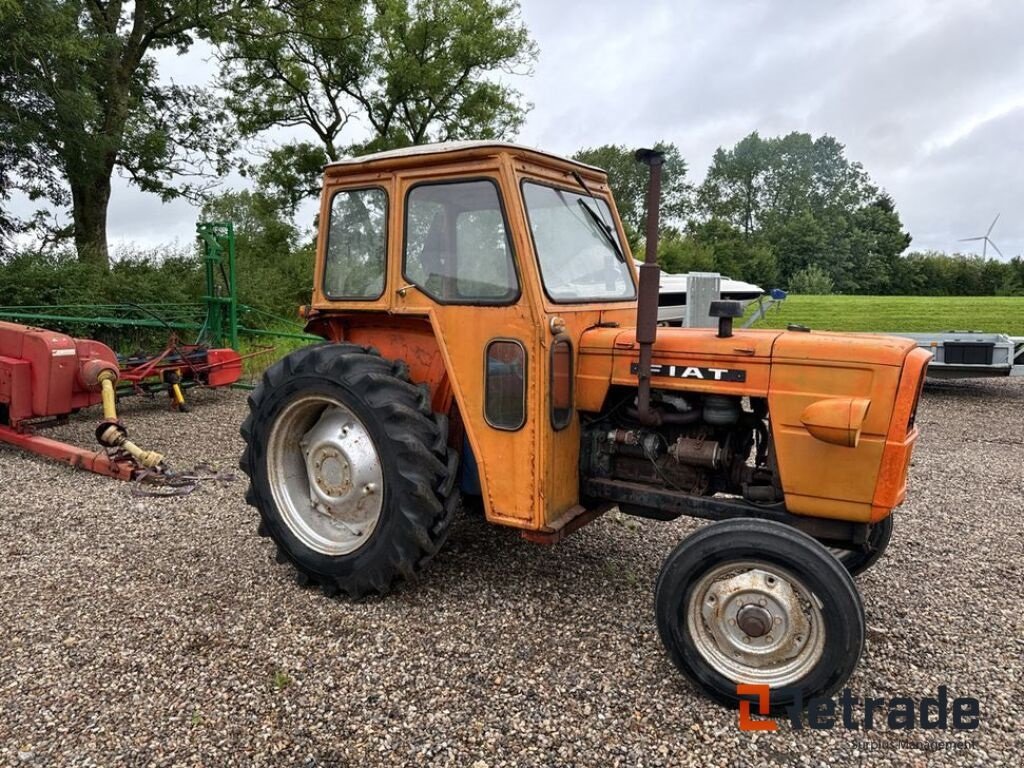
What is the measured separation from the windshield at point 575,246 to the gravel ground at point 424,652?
153cm

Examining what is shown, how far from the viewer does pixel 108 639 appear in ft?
10.2

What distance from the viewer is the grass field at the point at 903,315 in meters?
13.6

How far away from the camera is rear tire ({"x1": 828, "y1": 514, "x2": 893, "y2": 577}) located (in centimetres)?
337

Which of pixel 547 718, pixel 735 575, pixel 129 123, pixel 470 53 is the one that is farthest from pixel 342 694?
pixel 470 53

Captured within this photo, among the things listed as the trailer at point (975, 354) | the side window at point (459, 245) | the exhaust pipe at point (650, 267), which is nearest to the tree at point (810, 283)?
the trailer at point (975, 354)

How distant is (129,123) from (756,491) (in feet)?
45.8

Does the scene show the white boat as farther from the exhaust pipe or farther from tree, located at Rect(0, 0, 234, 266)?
tree, located at Rect(0, 0, 234, 266)

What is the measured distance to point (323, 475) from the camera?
3697 mm

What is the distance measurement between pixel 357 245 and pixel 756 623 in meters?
2.59

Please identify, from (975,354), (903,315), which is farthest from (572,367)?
(903,315)

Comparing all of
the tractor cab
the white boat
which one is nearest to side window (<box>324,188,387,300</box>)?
the tractor cab

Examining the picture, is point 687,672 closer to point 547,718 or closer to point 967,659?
point 547,718

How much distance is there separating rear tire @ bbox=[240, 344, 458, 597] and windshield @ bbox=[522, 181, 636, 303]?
0.86 meters

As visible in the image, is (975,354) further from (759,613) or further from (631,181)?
(631,181)
